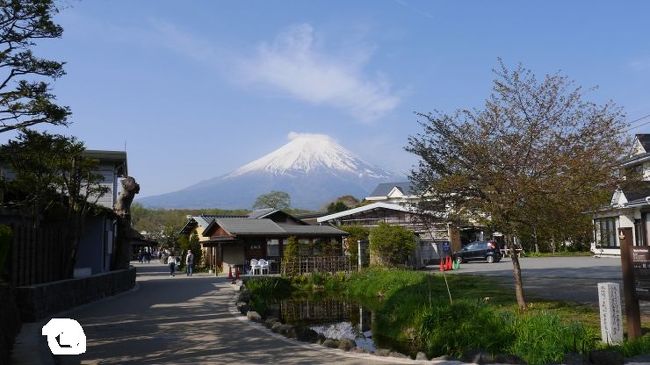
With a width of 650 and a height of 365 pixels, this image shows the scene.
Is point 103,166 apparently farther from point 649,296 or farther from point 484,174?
point 649,296

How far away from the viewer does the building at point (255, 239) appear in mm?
34938

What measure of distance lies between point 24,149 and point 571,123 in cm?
1229

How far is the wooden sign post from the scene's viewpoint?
30.7 ft

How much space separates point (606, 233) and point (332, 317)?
27.8 meters

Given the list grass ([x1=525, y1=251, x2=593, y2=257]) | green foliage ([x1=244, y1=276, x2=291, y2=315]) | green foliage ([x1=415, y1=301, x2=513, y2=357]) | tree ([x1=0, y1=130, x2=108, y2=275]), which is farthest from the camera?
grass ([x1=525, y1=251, x2=593, y2=257])

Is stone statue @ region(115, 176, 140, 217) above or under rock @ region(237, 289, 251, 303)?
above

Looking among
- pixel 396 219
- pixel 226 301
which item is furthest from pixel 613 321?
pixel 396 219

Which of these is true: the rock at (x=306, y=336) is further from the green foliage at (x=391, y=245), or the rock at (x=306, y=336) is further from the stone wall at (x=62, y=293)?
the green foliage at (x=391, y=245)

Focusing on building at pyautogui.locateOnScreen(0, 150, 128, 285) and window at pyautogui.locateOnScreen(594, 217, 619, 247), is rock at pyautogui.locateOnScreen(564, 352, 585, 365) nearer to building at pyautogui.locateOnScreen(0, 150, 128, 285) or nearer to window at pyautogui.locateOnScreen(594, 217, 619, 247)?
building at pyautogui.locateOnScreen(0, 150, 128, 285)

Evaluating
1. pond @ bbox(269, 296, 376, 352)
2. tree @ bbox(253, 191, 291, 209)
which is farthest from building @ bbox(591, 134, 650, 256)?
tree @ bbox(253, 191, 291, 209)

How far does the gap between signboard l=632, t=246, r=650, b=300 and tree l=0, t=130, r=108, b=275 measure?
12.3 metres

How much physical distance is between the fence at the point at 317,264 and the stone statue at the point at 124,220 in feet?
31.2

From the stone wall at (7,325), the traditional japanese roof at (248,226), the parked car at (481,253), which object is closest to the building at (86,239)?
the stone wall at (7,325)

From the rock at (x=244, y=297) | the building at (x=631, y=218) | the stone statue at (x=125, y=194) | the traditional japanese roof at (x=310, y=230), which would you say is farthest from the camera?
the traditional japanese roof at (x=310, y=230)
